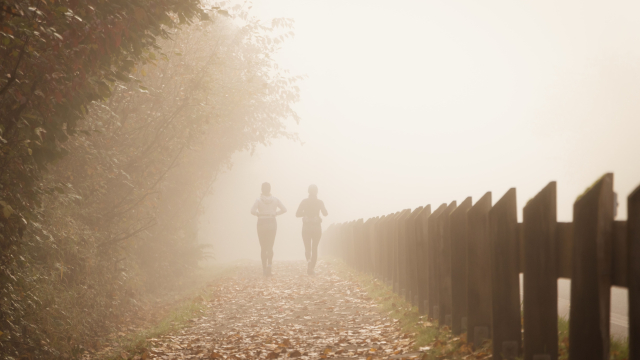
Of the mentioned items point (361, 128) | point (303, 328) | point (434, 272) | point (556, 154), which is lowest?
point (303, 328)

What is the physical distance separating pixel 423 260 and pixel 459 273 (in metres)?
1.68

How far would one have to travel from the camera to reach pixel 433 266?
6.33m

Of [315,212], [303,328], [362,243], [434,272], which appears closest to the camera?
[434,272]

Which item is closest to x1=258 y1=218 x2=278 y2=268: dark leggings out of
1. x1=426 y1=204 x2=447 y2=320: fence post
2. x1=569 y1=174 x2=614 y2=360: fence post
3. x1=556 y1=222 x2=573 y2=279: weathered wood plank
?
x1=426 y1=204 x2=447 y2=320: fence post

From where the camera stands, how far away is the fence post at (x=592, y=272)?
124 inches

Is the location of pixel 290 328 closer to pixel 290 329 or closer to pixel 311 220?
pixel 290 329

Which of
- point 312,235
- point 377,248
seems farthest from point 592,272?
point 312,235

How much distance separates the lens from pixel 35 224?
631 centimetres

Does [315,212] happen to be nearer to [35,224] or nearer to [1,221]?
[35,224]

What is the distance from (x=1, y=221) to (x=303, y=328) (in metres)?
3.91

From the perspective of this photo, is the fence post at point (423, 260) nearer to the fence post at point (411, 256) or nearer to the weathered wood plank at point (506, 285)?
the fence post at point (411, 256)

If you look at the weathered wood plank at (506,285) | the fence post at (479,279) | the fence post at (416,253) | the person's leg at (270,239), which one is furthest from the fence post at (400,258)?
A: the person's leg at (270,239)

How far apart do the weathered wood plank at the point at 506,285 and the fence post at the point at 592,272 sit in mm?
829

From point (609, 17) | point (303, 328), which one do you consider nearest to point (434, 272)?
point (303, 328)
